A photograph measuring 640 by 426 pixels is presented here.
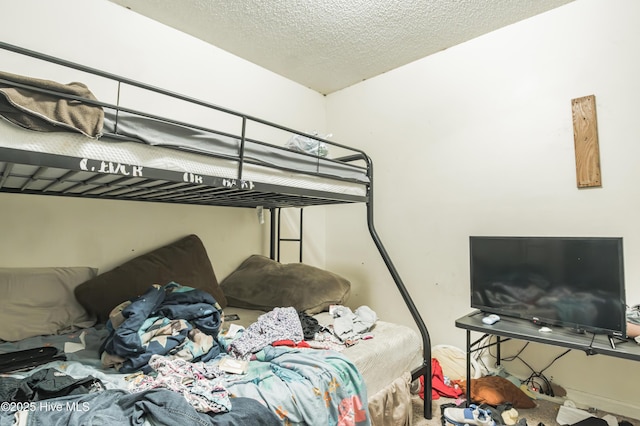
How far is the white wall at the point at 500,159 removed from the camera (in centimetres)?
192

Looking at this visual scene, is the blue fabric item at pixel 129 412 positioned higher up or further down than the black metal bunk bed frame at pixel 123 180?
further down

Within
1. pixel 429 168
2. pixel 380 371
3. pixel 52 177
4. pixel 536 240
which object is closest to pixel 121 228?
pixel 52 177

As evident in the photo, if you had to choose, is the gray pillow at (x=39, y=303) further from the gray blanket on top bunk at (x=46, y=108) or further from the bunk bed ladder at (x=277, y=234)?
the bunk bed ladder at (x=277, y=234)

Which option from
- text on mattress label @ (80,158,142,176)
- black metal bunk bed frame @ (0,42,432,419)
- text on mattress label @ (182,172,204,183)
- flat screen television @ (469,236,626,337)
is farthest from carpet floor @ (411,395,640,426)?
text on mattress label @ (80,158,142,176)

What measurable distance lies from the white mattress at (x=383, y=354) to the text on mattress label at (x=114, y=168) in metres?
1.20

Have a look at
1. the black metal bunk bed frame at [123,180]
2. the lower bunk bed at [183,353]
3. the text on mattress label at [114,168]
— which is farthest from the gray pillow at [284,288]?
the text on mattress label at [114,168]

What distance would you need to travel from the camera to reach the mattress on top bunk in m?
0.98

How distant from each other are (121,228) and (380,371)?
1.78 meters

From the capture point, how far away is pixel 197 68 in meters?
2.57

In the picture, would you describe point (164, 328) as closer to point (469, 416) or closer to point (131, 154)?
point (131, 154)

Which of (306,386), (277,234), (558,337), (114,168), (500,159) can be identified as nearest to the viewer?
(114,168)

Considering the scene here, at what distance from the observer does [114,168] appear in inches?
43.9

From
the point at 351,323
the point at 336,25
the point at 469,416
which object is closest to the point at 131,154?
the point at 351,323

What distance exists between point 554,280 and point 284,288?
1627 millimetres
